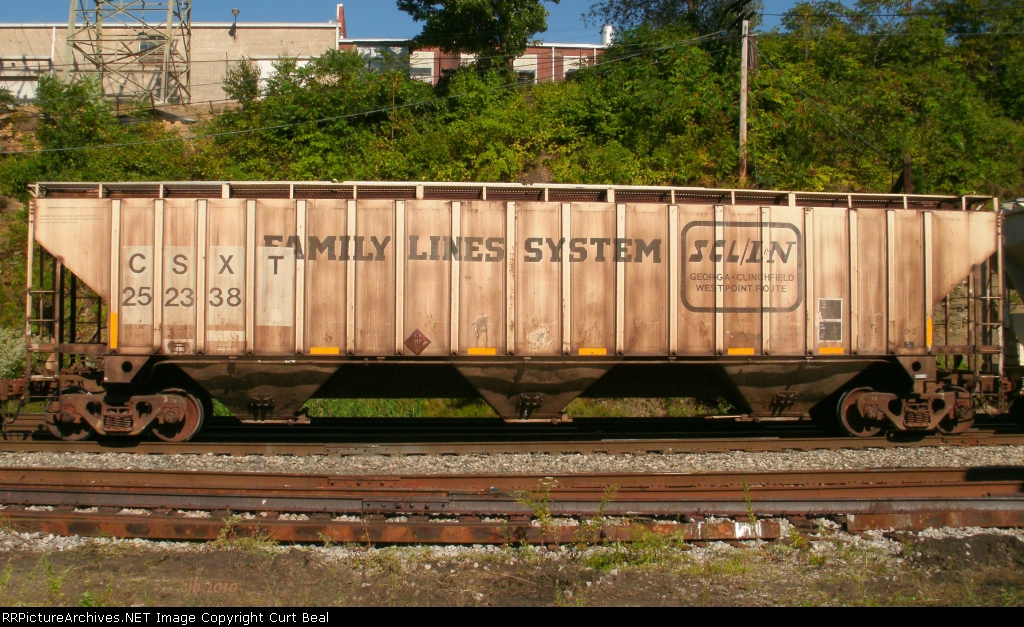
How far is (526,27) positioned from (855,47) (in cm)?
1201

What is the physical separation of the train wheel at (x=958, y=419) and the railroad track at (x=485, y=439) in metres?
0.13

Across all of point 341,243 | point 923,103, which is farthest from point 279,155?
point 923,103

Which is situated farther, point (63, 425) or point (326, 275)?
point (63, 425)

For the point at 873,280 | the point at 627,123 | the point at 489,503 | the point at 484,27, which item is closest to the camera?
the point at 489,503

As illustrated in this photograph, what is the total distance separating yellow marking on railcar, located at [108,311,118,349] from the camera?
8.98 m

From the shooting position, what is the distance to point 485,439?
10.3m

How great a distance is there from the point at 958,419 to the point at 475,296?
7.56 metres

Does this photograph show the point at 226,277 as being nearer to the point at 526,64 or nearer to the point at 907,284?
the point at 907,284

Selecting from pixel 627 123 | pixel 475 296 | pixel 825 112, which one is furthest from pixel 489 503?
pixel 825 112

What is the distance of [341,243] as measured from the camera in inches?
362

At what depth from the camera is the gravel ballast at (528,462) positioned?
333 inches

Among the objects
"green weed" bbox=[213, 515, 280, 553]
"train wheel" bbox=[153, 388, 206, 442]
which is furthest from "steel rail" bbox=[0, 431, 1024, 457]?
"green weed" bbox=[213, 515, 280, 553]

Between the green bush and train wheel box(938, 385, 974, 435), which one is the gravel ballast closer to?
train wheel box(938, 385, 974, 435)

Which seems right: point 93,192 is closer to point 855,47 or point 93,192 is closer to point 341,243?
point 341,243
